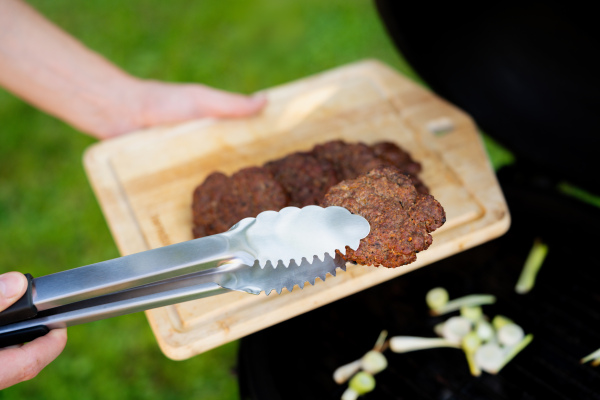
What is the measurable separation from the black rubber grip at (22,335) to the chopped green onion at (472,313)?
203 centimetres

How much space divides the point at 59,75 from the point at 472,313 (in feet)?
8.82

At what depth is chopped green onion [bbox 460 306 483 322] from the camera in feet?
8.90

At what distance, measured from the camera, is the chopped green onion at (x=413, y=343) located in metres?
2.58

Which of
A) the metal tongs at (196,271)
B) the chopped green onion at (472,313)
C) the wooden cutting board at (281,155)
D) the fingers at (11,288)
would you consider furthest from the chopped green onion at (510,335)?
the fingers at (11,288)

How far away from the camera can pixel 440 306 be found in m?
2.76

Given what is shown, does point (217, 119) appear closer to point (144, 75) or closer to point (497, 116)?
point (497, 116)

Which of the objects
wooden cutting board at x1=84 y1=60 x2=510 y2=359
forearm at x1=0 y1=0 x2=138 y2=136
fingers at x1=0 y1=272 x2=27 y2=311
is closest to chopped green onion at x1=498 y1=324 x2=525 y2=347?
wooden cutting board at x1=84 y1=60 x2=510 y2=359

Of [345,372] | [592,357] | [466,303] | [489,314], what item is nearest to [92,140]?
[345,372]

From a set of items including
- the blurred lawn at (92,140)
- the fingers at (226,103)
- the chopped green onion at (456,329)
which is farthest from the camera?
the blurred lawn at (92,140)

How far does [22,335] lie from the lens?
1.89 meters

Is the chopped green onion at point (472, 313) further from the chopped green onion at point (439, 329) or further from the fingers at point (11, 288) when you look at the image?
the fingers at point (11, 288)

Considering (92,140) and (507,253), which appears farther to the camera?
(92,140)

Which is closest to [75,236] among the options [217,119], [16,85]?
[16,85]

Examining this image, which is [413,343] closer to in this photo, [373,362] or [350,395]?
[373,362]
